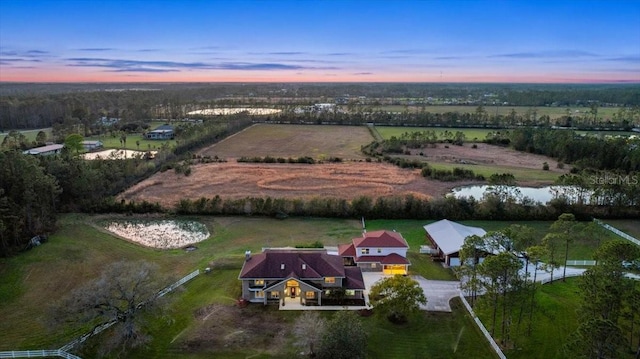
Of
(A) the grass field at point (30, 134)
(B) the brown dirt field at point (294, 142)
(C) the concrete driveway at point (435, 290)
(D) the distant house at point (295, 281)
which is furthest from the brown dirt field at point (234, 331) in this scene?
(A) the grass field at point (30, 134)

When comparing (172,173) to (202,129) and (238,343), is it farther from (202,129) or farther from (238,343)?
(238,343)

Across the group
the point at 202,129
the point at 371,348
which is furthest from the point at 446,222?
the point at 202,129

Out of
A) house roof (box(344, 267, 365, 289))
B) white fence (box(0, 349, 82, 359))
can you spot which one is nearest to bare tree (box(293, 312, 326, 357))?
house roof (box(344, 267, 365, 289))

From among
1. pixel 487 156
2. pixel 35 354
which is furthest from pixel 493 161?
pixel 35 354

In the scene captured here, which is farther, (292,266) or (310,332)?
(292,266)

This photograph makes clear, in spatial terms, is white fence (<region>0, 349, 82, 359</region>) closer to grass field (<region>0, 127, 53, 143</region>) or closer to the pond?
the pond

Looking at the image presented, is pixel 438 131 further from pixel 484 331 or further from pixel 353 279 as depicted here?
pixel 484 331
